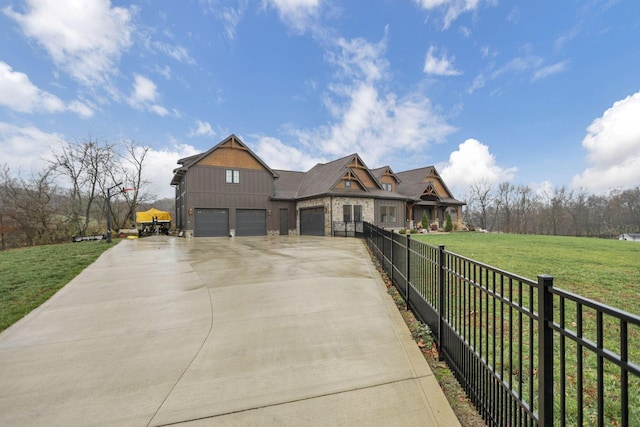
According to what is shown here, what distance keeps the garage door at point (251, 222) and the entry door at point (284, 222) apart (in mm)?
1445

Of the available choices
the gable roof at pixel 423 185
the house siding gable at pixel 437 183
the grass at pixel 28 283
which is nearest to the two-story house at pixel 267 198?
the gable roof at pixel 423 185

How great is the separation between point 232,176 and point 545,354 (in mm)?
23180

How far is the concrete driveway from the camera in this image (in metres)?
2.40

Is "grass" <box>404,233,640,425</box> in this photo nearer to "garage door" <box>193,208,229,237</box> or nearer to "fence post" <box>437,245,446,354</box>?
"fence post" <box>437,245,446,354</box>

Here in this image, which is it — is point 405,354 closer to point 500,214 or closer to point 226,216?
point 226,216

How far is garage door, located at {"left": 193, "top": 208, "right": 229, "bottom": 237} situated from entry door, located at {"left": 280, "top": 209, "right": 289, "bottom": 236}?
178 inches

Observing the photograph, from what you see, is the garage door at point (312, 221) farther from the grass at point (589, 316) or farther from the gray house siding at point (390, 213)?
the grass at point (589, 316)

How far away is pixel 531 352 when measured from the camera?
1.69 m

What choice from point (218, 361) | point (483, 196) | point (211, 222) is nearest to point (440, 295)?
point (218, 361)

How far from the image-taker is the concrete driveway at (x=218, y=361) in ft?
7.88

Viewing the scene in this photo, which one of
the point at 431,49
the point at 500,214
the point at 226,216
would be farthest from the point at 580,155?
the point at 226,216

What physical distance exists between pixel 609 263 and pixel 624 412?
10.2 m

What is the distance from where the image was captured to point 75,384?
2809mm

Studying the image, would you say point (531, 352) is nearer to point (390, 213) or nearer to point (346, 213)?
point (346, 213)
